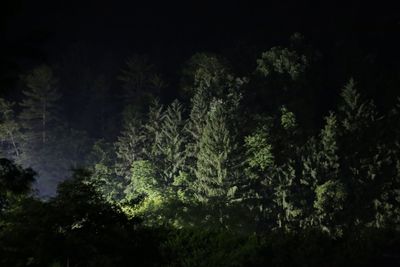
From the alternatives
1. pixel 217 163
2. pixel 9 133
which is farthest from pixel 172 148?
pixel 9 133

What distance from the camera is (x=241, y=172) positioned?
48812mm

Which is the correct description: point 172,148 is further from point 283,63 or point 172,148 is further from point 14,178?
point 14,178

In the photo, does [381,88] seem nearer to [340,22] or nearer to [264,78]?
[264,78]

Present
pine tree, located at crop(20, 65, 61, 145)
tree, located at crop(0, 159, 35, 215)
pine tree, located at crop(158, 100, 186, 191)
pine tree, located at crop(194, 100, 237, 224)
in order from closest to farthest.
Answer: tree, located at crop(0, 159, 35, 215) → pine tree, located at crop(194, 100, 237, 224) → pine tree, located at crop(158, 100, 186, 191) → pine tree, located at crop(20, 65, 61, 145)

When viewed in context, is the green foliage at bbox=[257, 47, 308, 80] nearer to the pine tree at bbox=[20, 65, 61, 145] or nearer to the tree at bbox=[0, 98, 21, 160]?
the tree at bbox=[0, 98, 21, 160]

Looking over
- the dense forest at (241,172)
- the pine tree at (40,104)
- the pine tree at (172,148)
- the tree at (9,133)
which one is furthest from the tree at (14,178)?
the pine tree at (40,104)

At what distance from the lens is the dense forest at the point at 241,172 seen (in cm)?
1193

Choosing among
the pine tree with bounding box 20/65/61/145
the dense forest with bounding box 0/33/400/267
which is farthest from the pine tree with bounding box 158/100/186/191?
the pine tree with bounding box 20/65/61/145

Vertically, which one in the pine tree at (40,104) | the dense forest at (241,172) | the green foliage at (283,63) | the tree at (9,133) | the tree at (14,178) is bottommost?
the tree at (14,178)

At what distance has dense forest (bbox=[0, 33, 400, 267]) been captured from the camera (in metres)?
11.9

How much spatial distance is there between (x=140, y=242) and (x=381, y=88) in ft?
168

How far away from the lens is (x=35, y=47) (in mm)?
8633

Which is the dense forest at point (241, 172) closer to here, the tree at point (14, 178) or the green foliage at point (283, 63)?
the green foliage at point (283, 63)

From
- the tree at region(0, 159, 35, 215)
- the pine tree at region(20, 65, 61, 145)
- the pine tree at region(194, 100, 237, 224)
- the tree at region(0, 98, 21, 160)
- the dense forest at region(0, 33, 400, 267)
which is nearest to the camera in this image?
the tree at region(0, 159, 35, 215)
